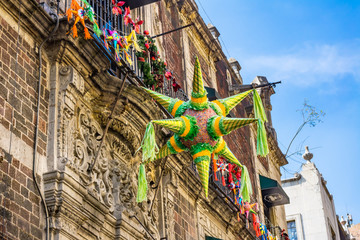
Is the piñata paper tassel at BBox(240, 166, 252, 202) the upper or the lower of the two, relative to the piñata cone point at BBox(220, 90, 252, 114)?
lower

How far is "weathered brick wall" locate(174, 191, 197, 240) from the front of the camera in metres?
14.0

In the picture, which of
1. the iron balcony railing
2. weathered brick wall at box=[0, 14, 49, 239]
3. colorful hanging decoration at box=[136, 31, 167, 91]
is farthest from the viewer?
colorful hanging decoration at box=[136, 31, 167, 91]

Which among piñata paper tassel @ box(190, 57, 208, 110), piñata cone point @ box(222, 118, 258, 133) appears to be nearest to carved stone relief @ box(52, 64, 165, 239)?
piñata paper tassel @ box(190, 57, 208, 110)

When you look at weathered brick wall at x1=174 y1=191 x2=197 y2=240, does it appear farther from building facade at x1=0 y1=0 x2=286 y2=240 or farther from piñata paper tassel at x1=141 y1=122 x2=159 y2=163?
piñata paper tassel at x1=141 y1=122 x2=159 y2=163

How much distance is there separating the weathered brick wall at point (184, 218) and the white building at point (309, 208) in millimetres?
16849

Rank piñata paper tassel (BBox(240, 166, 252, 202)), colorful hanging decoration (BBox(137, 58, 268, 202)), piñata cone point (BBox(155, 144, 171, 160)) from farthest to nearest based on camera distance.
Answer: piñata cone point (BBox(155, 144, 171, 160)) → piñata paper tassel (BBox(240, 166, 252, 202)) → colorful hanging decoration (BBox(137, 58, 268, 202))

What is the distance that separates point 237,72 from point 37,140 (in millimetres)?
16492

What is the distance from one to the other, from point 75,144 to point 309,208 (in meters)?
22.2

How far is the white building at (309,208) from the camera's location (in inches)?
1224

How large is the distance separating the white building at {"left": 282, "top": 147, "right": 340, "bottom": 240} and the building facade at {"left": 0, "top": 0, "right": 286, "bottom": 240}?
1666 cm

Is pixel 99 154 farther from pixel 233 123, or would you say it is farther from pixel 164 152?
pixel 233 123

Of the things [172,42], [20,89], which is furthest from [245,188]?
[172,42]

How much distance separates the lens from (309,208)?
3169cm

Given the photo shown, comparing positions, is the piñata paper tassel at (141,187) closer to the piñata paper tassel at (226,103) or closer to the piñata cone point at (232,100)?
the piñata paper tassel at (226,103)
